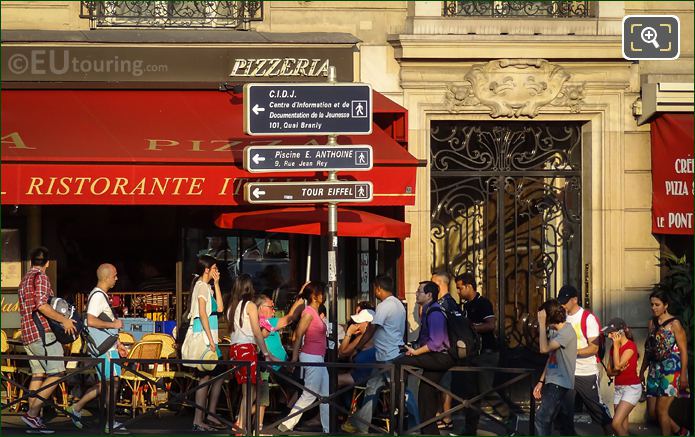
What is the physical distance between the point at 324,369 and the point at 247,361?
3.20ft

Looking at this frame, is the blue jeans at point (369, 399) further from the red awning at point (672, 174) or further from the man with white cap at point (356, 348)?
the red awning at point (672, 174)

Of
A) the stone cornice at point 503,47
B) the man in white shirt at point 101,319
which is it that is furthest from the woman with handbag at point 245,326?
the stone cornice at point 503,47

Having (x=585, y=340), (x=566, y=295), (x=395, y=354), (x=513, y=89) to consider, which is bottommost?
(x=395, y=354)

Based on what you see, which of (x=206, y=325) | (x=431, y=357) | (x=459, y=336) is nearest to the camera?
(x=431, y=357)

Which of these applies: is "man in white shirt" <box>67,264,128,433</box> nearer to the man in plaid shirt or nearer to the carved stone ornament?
the man in plaid shirt

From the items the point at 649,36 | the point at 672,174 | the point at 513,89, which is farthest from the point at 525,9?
the point at 672,174

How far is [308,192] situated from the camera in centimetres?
1190

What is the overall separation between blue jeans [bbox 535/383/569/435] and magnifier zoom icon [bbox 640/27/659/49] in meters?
4.98

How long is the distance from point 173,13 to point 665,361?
6660 mm

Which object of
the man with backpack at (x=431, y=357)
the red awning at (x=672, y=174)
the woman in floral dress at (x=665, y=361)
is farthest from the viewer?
the red awning at (x=672, y=174)

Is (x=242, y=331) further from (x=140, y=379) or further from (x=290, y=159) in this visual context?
(x=290, y=159)

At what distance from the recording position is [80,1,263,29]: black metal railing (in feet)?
48.9

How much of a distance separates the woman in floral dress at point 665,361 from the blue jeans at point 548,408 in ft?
3.79

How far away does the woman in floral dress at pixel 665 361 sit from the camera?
12.4 m
